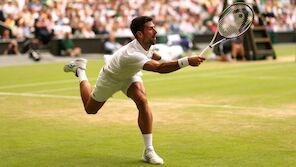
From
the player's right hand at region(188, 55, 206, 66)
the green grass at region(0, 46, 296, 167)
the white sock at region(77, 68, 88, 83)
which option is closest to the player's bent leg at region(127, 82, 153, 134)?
the green grass at region(0, 46, 296, 167)

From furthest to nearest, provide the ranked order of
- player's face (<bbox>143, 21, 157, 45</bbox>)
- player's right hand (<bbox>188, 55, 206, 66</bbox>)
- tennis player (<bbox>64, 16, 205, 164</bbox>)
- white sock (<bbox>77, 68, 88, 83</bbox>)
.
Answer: white sock (<bbox>77, 68, 88, 83</bbox>) < player's face (<bbox>143, 21, 157, 45</bbox>) < tennis player (<bbox>64, 16, 205, 164</bbox>) < player's right hand (<bbox>188, 55, 206, 66</bbox>)

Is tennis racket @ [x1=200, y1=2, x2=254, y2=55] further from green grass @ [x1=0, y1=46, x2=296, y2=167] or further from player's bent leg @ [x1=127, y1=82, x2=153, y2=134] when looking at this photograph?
green grass @ [x1=0, y1=46, x2=296, y2=167]

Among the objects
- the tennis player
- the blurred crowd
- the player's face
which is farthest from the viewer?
the blurred crowd

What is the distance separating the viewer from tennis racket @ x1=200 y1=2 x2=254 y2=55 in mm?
8016

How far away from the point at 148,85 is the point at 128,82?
8941 mm

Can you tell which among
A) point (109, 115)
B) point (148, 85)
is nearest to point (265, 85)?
point (148, 85)

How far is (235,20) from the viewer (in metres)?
8.21

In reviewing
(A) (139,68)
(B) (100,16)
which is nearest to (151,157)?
(A) (139,68)

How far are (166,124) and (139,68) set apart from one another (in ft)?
10.6

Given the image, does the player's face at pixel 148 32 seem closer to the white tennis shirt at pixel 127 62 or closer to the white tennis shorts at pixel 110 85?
the white tennis shirt at pixel 127 62

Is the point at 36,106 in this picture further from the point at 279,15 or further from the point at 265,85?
the point at 279,15

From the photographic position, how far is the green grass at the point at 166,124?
26.8 ft

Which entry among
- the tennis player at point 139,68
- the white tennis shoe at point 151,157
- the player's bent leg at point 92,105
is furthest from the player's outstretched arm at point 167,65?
the player's bent leg at point 92,105

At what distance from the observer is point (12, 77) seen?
19.2 metres
